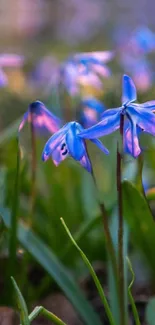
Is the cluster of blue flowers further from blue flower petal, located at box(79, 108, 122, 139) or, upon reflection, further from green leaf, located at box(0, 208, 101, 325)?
green leaf, located at box(0, 208, 101, 325)

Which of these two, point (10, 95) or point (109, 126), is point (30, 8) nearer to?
point (10, 95)

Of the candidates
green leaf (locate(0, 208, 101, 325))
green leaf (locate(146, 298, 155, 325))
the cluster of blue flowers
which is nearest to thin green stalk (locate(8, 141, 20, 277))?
green leaf (locate(0, 208, 101, 325))

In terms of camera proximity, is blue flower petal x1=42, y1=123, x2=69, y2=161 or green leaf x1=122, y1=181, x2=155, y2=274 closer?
blue flower petal x1=42, y1=123, x2=69, y2=161

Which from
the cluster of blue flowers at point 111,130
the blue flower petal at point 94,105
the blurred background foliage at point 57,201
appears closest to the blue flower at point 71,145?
the cluster of blue flowers at point 111,130

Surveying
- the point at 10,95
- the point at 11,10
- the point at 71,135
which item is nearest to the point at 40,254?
the point at 71,135

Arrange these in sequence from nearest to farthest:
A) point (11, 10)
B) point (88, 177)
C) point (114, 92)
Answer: point (88, 177), point (114, 92), point (11, 10)
